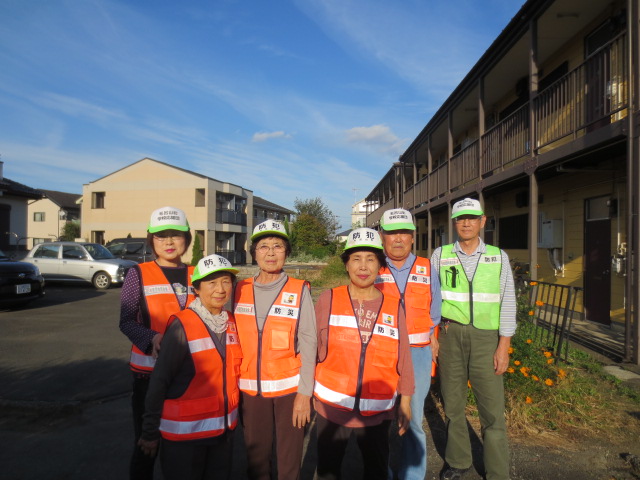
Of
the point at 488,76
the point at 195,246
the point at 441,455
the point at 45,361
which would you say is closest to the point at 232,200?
Answer: the point at 195,246

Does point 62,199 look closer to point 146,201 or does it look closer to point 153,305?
point 146,201

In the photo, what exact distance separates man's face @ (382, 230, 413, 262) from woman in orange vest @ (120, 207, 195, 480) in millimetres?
1413

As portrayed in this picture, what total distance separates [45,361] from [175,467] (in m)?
4.88

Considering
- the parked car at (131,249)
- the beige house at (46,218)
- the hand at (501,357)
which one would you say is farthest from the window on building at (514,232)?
the beige house at (46,218)

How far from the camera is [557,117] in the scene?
23.9 feet

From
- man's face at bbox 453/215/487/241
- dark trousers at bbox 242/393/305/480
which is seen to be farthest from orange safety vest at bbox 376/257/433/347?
dark trousers at bbox 242/393/305/480

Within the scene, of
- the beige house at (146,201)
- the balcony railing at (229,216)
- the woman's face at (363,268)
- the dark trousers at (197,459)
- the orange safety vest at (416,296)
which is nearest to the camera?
the dark trousers at (197,459)

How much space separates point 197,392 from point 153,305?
2.09 feet

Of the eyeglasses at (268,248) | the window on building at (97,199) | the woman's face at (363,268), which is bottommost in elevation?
the woman's face at (363,268)

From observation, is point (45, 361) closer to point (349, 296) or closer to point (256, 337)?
point (256, 337)

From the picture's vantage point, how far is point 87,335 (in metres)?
7.35

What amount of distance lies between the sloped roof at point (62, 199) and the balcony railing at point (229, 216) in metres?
19.7

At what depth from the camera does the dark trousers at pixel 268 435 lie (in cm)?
231

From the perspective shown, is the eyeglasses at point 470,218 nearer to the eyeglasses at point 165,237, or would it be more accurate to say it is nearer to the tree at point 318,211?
the eyeglasses at point 165,237
